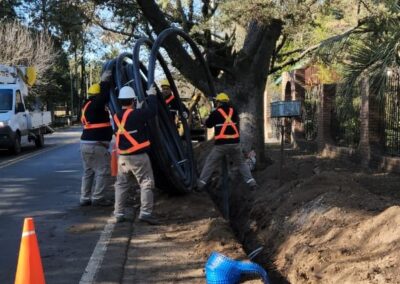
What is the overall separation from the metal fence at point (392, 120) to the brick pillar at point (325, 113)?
3678mm

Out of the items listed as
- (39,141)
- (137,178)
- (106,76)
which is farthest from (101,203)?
(39,141)

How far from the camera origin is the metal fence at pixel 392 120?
12828 mm

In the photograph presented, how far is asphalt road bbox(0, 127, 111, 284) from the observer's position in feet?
20.9

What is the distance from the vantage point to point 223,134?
35.3 ft

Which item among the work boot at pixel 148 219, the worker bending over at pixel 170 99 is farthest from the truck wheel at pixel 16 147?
the work boot at pixel 148 219

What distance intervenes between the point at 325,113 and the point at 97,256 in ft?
40.3

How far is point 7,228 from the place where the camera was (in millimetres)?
8219

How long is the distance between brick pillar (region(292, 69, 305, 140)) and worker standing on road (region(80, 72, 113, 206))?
1224 cm

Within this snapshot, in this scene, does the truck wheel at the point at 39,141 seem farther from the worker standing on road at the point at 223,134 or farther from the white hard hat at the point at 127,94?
the white hard hat at the point at 127,94

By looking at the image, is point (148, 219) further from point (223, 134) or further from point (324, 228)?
point (223, 134)

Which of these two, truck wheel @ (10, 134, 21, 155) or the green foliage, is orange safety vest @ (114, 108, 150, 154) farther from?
the green foliage

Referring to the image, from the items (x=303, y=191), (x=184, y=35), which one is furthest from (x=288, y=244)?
(x=184, y=35)

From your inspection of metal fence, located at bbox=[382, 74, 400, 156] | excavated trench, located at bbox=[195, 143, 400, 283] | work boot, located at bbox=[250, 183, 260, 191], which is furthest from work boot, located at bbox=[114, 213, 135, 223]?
metal fence, located at bbox=[382, 74, 400, 156]

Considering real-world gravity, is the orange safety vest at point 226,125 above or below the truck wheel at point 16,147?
above
